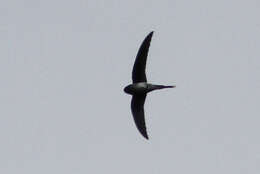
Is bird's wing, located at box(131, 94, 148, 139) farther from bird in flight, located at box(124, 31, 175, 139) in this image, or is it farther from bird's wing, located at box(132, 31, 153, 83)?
bird's wing, located at box(132, 31, 153, 83)

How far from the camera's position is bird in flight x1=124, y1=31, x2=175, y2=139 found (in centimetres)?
2820

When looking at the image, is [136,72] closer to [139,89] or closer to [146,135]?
[139,89]

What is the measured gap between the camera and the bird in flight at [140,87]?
92.5ft

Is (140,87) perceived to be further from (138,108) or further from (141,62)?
(138,108)

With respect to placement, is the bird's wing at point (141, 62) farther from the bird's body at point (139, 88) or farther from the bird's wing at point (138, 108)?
the bird's wing at point (138, 108)

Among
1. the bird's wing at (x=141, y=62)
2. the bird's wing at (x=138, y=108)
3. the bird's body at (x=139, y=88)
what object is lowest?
the bird's wing at (x=138, y=108)

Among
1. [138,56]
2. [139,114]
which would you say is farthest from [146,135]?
[138,56]

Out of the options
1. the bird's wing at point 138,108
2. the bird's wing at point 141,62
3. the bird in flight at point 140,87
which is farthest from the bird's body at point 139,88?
the bird's wing at point 138,108

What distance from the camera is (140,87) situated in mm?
28766

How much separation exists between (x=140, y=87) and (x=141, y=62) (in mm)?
1068

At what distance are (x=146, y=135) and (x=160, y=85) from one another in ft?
7.84

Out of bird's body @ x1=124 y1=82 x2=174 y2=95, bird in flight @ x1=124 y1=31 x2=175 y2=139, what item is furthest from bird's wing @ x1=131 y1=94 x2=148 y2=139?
bird's body @ x1=124 y1=82 x2=174 y2=95

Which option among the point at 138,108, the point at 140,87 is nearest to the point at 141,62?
the point at 140,87

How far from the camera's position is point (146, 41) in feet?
92.1
